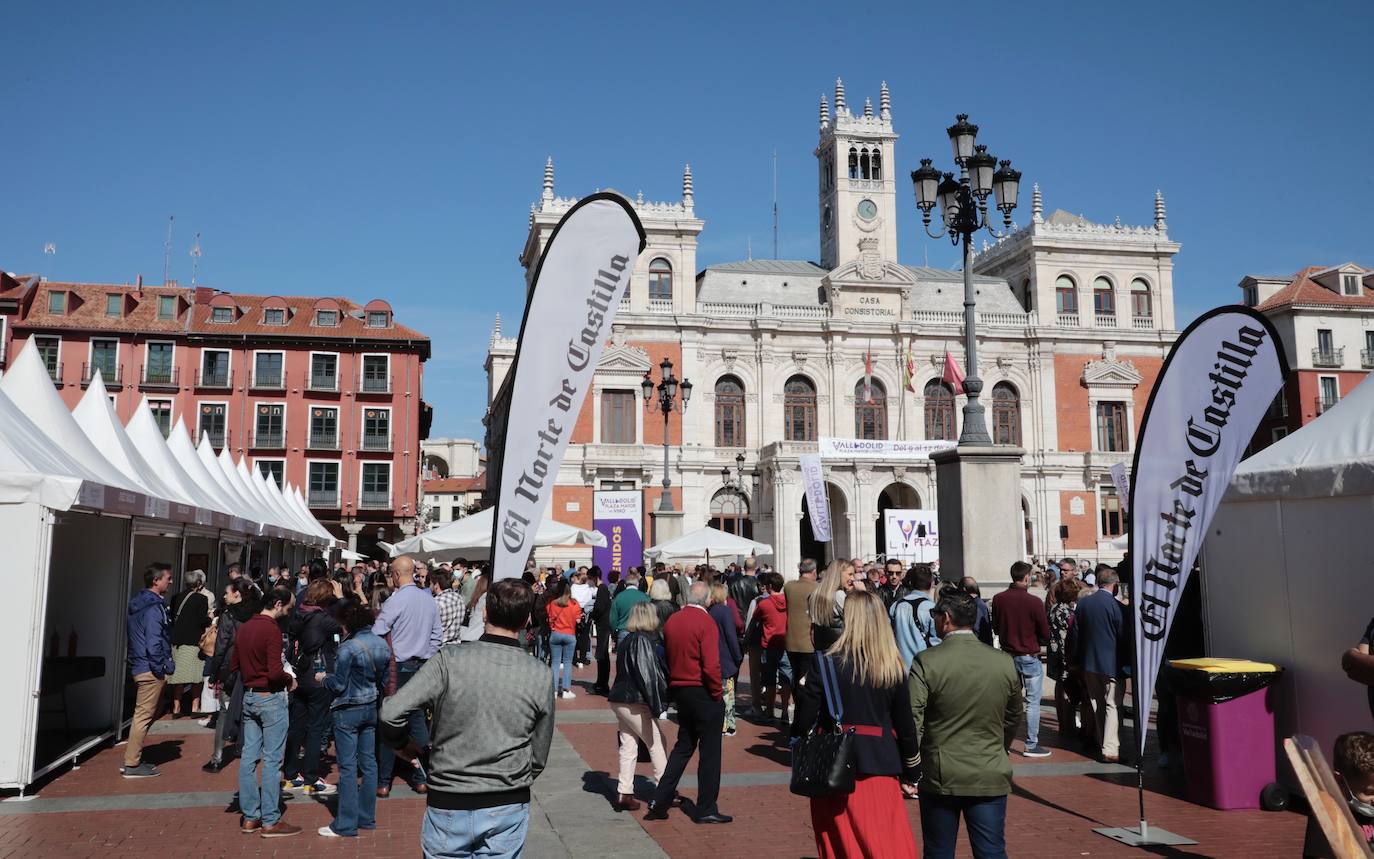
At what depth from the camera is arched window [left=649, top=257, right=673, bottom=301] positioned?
4459 cm

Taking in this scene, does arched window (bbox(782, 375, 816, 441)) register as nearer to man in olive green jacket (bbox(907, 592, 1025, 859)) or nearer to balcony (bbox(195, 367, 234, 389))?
balcony (bbox(195, 367, 234, 389))

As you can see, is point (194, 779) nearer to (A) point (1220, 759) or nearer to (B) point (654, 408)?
(A) point (1220, 759)

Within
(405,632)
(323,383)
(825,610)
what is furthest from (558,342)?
(323,383)

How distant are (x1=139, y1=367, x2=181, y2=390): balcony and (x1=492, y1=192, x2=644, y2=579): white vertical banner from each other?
136 feet

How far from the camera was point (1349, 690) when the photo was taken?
24.1 feet

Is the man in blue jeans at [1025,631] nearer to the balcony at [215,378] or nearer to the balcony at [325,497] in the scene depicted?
the balcony at [325,497]

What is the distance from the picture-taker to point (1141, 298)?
48750 mm

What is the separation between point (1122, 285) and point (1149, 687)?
1801 inches

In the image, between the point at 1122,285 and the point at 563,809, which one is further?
the point at 1122,285

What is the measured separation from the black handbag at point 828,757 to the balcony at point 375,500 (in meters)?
40.6

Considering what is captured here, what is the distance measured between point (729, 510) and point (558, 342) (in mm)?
37576

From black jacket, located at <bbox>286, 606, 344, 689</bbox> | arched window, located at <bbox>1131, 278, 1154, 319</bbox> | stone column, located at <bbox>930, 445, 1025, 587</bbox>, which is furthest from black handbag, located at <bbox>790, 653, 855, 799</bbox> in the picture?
arched window, located at <bbox>1131, 278, 1154, 319</bbox>

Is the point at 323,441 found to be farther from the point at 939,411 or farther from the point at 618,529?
the point at 939,411

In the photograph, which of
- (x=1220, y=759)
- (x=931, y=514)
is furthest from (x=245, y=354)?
(x=1220, y=759)
